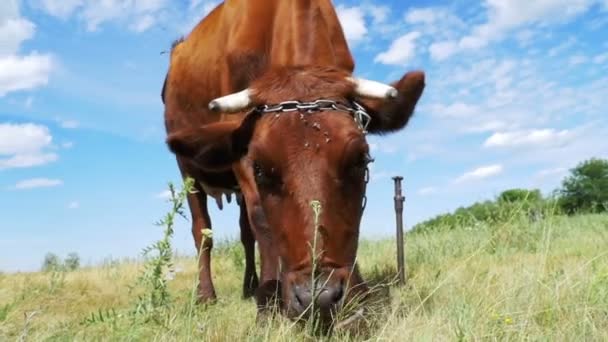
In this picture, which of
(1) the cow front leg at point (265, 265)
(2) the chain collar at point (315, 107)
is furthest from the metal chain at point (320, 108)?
(1) the cow front leg at point (265, 265)

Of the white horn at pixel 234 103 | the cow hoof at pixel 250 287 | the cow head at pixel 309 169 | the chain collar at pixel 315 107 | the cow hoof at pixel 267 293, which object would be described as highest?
the white horn at pixel 234 103

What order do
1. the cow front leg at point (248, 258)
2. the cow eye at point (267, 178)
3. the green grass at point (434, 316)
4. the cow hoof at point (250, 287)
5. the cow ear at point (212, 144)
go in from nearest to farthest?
the green grass at point (434, 316) < the cow eye at point (267, 178) < the cow ear at point (212, 144) < the cow hoof at point (250, 287) < the cow front leg at point (248, 258)

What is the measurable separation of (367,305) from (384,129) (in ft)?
4.87

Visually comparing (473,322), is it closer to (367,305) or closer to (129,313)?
(367,305)

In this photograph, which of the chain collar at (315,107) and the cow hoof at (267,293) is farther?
the cow hoof at (267,293)

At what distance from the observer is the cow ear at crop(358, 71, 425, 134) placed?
4.63 m

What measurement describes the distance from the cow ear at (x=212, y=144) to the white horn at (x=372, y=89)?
30.6 inches

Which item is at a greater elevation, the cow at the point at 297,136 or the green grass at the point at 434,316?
the cow at the point at 297,136

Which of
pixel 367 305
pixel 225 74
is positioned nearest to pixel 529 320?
pixel 367 305

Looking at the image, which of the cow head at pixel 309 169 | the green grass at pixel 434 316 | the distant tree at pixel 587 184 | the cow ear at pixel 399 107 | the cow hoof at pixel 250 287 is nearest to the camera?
the green grass at pixel 434 316

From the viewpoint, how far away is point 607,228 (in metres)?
9.66

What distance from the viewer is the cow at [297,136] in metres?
3.49

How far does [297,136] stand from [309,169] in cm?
23

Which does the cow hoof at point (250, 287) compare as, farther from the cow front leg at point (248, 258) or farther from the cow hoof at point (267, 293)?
the cow hoof at point (267, 293)
